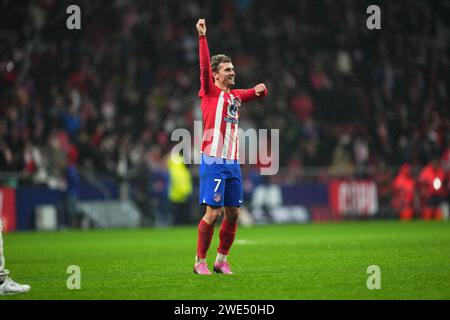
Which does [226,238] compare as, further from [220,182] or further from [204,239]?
[220,182]

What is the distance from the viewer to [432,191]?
83.4ft

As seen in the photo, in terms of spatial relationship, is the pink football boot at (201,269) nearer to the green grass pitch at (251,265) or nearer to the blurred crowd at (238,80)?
the green grass pitch at (251,265)

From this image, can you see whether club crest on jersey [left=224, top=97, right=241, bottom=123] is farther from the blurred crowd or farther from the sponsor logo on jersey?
the blurred crowd

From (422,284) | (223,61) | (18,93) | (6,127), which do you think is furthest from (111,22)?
(422,284)

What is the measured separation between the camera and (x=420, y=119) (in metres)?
27.6

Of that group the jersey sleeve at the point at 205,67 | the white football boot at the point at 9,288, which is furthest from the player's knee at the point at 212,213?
the white football boot at the point at 9,288

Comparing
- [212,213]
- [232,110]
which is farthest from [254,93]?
[212,213]

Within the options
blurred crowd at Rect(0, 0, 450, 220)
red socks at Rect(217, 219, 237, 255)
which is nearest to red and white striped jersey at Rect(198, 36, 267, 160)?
red socks at Rect(217, 219, 237, 255)

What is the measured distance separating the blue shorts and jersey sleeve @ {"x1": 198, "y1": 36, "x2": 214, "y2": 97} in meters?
0.76

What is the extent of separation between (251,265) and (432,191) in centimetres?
1518

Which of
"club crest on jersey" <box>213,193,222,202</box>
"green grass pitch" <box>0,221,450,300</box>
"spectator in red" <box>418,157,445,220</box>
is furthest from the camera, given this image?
"spectator in red" <box>418,157,445,220</box>

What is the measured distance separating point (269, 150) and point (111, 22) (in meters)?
6.92

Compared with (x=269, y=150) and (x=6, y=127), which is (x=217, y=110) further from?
(x=269, y=150)

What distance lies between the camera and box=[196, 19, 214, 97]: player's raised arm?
9.70 metres
